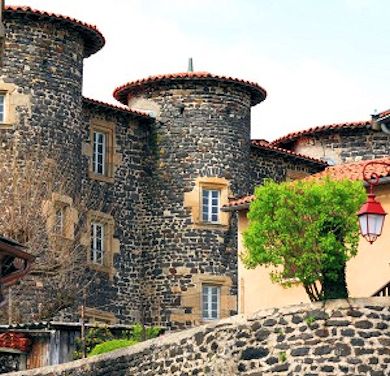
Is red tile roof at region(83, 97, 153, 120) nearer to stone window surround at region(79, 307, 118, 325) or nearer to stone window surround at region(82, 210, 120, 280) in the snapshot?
stone window surround at region(82, 210, 120, 280)

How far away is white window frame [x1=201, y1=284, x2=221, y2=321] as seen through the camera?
48.3m

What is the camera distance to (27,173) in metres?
Answer: 44.9

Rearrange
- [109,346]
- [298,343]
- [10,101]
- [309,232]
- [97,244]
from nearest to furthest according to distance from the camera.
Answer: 1. [298,343]
2. [309,232]
3. [109,346]
4. [10,101]
5. [97,244]

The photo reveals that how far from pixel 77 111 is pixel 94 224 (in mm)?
3240

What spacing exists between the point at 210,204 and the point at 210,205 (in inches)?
1.2

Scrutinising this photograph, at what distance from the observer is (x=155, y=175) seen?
49.3 m

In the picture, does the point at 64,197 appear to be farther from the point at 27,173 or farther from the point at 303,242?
the point at 303,242

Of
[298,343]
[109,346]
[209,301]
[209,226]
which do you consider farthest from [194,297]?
[298,343]

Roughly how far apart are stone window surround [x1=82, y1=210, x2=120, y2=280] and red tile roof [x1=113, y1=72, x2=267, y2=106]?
4.27 m

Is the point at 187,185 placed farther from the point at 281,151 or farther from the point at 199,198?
the point at 281,151

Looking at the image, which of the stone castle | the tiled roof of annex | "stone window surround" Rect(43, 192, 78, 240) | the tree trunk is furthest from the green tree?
the stone castle

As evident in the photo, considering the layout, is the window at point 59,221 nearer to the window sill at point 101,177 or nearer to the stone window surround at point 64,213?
the stone window surround at point 64,213

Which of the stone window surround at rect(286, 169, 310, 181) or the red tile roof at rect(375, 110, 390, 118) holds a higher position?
the stone window surround at rect(286, 169, 310, 181)

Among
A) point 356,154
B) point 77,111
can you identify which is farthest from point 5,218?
point 356,154
